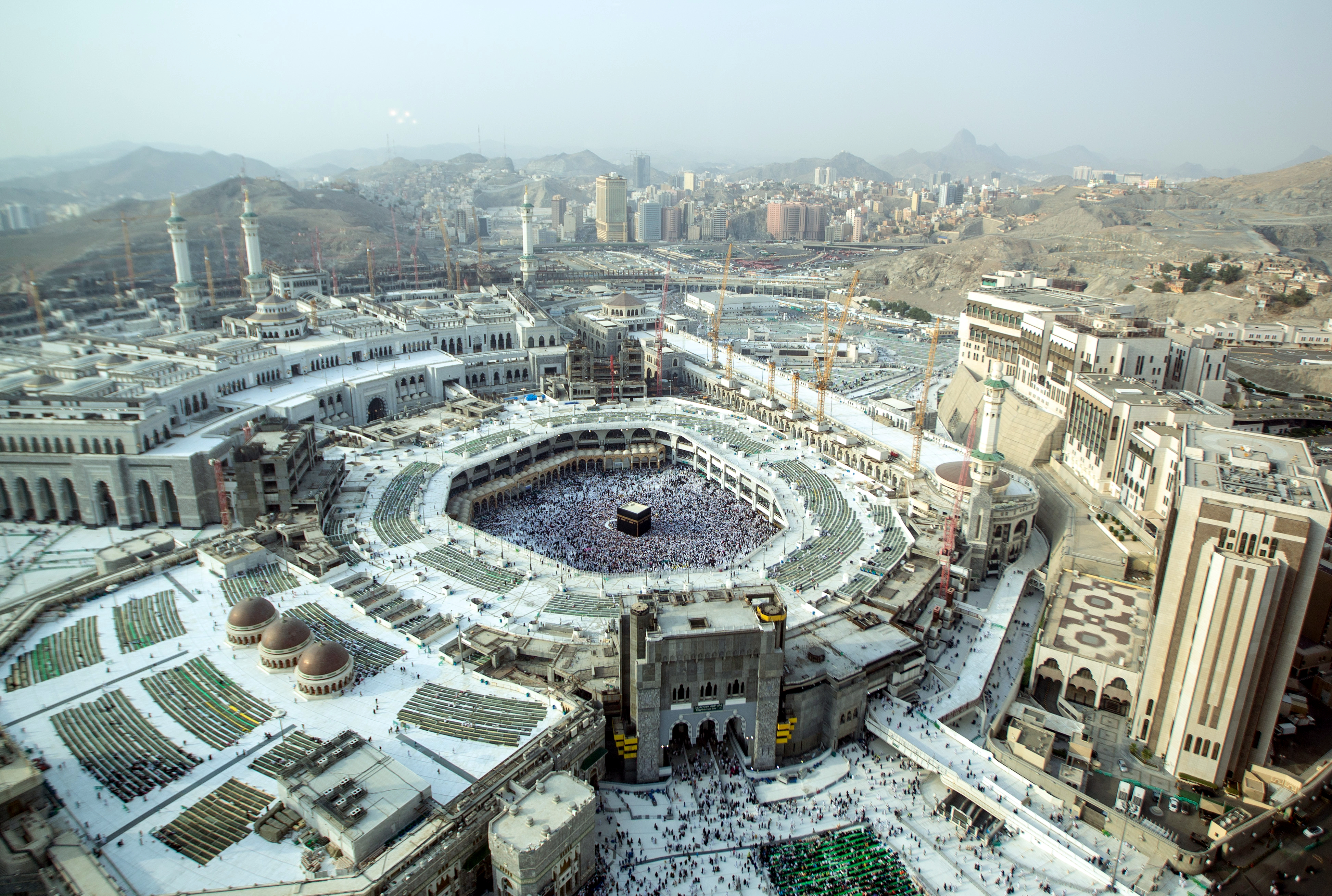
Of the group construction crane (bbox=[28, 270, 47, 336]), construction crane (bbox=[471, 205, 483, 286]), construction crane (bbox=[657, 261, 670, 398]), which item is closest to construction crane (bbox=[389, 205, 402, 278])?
construction crane (bbox=[471, 205, 483, 286])

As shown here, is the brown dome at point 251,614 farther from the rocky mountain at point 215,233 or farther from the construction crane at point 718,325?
the construction crane at point 718,325

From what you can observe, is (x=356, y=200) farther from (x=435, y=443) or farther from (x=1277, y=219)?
(x=1277, y=219)

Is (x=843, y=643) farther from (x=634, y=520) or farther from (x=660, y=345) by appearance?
(x=660, y=345)

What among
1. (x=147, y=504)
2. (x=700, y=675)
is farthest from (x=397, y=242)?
(x=700, y=675)

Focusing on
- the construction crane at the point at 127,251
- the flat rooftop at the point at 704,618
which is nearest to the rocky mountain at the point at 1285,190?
the flat rooftop at the point at 704,618

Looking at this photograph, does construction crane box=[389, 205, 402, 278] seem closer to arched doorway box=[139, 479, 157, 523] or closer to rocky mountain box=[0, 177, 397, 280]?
rocky mountain box=[0, 177, 397, 280]
